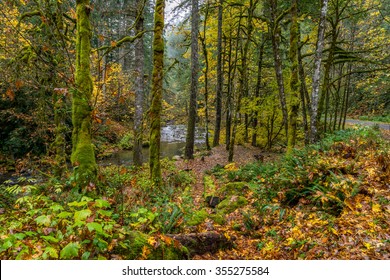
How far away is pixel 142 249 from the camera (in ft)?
12.4

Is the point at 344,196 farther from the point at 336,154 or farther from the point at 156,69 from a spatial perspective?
the point at 156,69

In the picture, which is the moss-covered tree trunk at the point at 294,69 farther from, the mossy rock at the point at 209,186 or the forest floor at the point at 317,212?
the mossy rock at the point at 209,186

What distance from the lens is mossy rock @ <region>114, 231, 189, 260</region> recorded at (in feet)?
12.0

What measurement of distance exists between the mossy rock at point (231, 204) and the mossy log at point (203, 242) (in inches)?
78.1

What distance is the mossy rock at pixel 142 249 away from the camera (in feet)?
12.0

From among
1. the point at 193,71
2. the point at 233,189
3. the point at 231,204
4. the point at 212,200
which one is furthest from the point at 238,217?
the point at 193,71

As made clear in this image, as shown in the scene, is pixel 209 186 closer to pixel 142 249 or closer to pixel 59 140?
pixel 59 140

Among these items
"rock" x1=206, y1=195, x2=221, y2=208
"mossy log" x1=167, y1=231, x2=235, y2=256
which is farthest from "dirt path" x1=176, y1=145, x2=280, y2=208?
"mossy log" x1=167, y1=231, x2=235, y2=256

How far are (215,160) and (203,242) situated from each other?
10.1 metres

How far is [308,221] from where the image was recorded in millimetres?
5320

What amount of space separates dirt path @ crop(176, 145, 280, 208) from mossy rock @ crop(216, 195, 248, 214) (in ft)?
6.52

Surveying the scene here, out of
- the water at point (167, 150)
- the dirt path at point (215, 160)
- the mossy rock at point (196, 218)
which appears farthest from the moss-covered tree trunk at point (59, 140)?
the mossy rock at point (196, 218)

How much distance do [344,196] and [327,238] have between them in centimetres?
151

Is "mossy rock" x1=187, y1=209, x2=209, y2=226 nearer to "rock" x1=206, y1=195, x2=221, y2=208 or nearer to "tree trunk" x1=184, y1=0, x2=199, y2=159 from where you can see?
"rock" x1=206, y1=195, x2=221, y2=208
